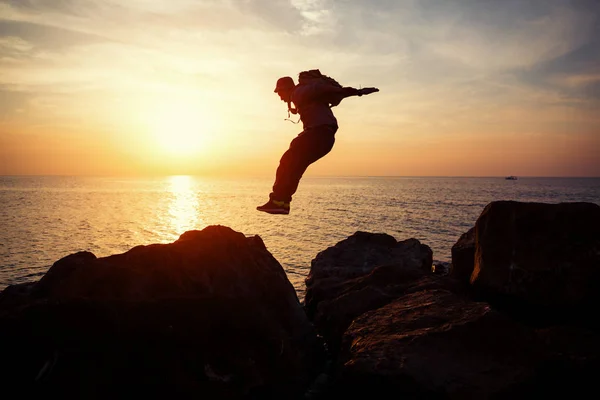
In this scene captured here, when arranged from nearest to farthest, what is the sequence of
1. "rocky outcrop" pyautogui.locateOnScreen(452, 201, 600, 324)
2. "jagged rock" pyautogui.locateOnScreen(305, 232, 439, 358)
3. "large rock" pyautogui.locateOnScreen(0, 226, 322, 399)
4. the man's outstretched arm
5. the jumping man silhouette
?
"large rock" pyautogui.locateOnScreen(0, 226, 322, 399) < "rocky outcrop" pyautogui.locateOnScreen(452, 201, 600, 324) < the man's outstretched arm < the jumping man silhouette < "jagged rock" pyautogui.locateOnScreen(305, 232, 439, 358)

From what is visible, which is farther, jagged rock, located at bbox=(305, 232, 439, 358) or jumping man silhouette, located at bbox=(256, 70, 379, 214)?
jagged rock, located at bbox=(305, 232, 439, 358)

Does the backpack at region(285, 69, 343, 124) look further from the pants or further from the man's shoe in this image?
the man's shoe

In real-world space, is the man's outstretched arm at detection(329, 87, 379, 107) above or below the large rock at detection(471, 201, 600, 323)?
above

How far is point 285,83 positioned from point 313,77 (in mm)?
591

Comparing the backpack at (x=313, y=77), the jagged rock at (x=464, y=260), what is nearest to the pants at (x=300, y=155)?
the backpack at (x=313, y=77)

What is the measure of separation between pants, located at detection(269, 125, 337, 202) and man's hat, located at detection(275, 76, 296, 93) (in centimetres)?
Result: 101

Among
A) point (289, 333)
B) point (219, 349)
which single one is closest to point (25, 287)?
point (219, 349)

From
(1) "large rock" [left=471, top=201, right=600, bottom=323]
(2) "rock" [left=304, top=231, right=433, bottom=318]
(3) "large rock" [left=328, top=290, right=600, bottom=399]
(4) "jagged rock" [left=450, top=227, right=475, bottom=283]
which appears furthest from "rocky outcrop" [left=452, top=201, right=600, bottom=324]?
(2) "rock" [left=304, top=231, right=433, bottom=318]

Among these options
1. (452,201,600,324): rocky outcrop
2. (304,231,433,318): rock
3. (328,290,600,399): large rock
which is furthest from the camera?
(304,231,433,318): rock

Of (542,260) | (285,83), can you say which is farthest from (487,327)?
(285,83)

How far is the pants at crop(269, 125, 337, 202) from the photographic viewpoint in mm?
7816

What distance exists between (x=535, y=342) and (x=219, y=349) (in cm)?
466

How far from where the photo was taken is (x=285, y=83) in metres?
8.12

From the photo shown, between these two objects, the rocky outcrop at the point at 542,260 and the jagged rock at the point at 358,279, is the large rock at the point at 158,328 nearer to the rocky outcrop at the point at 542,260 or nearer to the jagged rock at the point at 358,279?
the jagged rock at the point at 358,279
